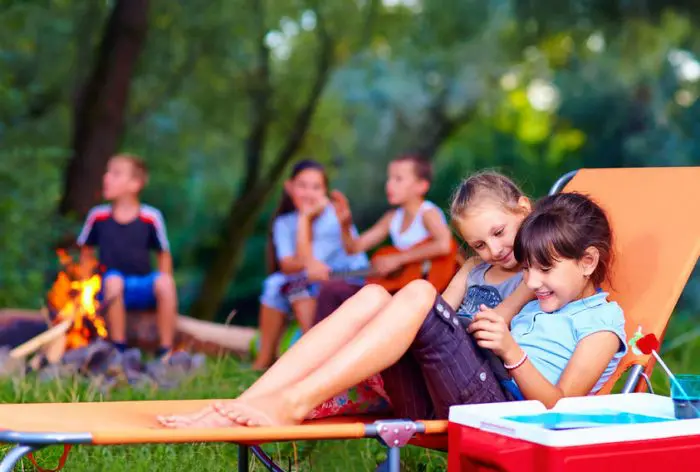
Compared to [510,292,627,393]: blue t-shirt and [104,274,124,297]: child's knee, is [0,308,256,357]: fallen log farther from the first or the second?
[510,292,627,393]: blue t-shirt

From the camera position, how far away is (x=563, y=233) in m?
2.67

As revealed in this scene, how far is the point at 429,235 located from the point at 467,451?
3448 mm

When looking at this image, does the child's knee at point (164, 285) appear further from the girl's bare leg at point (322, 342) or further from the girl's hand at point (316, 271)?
the girl's bare leg at point (322, 342)

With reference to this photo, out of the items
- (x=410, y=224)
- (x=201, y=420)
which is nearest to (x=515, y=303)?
(x=201, y=420)

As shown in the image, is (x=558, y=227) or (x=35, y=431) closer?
(x=35, y=431)

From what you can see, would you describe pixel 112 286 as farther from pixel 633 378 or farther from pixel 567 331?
pixel 633 378

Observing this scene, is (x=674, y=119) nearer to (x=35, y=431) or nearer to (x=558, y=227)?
(x=558, y=227)

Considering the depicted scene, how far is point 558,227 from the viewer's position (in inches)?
105

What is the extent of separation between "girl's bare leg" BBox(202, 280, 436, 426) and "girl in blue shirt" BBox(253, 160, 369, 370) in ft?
11.2

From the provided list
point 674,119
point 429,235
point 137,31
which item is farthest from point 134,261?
point 674,119

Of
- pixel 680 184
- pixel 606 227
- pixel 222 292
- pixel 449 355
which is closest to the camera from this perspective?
pixel 449 355

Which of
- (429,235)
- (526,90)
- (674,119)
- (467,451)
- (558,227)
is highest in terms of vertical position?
(526,90)

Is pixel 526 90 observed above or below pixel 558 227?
above

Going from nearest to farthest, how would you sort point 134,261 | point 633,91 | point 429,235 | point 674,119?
point 429,235 < point 134,261 < point 674,119 < point 633,91
